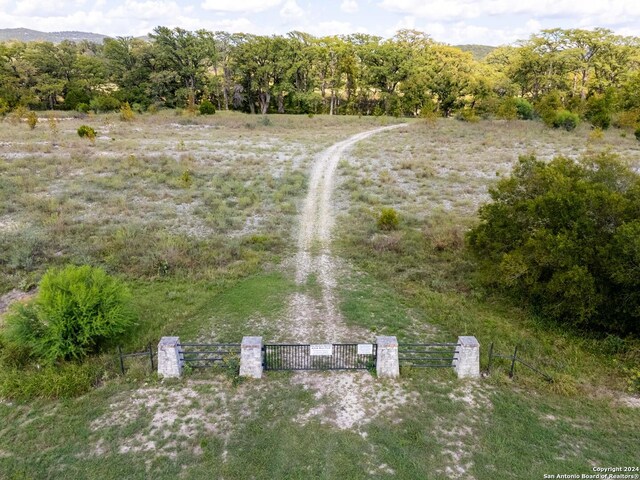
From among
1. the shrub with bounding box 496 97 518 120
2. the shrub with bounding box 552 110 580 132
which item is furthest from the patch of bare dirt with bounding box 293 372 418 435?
the shrub with bounding box 496 97 518 120

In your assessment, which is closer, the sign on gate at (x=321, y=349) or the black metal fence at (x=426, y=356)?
the sign on gate at (x=321, y=349)

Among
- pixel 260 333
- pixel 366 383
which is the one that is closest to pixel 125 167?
pixel 260 333

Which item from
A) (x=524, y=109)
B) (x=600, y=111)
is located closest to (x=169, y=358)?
(x=600, y=111)

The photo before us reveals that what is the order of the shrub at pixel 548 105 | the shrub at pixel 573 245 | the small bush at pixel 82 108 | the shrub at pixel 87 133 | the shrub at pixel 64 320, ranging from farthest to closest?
the small bush at pixel 82 108
the shrub at pixel 548 105
the shrub at pixel 87 133
the shrub at pixel 573 245
the shrub at pixel 64 320

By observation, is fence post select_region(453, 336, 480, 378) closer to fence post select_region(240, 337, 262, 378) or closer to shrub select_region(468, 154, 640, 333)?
shrub select_region(468, 154, 640, 333)

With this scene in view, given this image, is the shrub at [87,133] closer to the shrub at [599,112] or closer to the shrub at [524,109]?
the shrub at [524,109]

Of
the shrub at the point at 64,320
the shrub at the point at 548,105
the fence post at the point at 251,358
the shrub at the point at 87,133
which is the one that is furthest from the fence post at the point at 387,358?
the shrub at the point at 548,105
